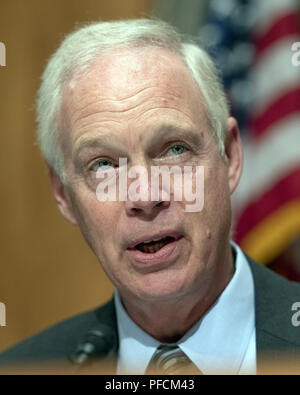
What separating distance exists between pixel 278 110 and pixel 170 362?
1.35 metres

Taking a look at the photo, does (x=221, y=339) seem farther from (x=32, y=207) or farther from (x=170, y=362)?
(x=32, y=207)

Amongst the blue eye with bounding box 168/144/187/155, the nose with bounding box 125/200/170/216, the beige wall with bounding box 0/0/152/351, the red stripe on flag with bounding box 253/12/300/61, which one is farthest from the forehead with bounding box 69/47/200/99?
the beige wall with bounding box 0/0/152/351

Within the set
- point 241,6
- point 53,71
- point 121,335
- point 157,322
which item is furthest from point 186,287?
point 241,6

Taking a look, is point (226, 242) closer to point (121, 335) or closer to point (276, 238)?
point (121, 335)

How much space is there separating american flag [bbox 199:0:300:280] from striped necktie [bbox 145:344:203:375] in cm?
105

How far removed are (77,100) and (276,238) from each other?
1.27 metres

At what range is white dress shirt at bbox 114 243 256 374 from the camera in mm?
1431

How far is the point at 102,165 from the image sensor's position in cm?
142

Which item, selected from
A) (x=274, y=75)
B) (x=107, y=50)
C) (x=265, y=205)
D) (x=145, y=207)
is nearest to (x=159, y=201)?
(x=145, y=207)

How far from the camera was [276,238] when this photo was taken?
2.48m

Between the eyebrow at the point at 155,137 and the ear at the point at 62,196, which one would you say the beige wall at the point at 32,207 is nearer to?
the ear at the point at 62,196

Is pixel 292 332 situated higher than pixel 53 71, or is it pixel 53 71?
pixel 53 71

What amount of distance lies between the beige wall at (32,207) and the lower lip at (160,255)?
1399 millimetres

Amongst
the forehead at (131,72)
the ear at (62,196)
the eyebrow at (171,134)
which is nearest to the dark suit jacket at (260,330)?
the ear at (62,196)
